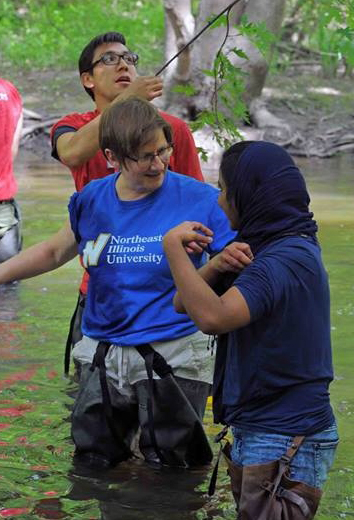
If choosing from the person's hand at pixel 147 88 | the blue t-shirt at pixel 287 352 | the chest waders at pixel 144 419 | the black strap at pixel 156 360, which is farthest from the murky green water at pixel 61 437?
the person's hand at pixel 147 88

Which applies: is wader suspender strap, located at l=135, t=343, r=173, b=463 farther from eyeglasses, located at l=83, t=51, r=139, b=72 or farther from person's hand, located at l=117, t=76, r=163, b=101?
eyeglasses, located at l=83, t=51, r=139, b=72

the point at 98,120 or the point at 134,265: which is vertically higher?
the point at 98,120

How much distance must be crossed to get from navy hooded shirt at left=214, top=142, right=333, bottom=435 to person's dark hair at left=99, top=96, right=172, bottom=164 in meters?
0.85

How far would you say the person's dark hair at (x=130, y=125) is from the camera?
4715 millimetres

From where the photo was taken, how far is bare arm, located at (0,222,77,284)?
17.2 feet

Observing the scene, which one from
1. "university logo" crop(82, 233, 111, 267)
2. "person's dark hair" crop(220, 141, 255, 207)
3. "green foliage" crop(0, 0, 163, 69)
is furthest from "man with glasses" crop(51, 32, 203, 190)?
"green foliage" crop(0, 0, 163, 69)

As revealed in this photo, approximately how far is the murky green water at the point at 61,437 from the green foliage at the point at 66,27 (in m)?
15.2

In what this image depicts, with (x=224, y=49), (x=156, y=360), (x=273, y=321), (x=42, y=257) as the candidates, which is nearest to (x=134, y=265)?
(x=156, y=360)

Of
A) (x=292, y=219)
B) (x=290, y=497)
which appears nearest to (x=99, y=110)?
(x=292, y=219)

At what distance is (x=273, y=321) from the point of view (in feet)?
12.7

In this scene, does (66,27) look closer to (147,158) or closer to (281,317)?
(147,158)

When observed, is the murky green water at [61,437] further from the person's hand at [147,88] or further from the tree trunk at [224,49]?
the tree trunk at [224,49]

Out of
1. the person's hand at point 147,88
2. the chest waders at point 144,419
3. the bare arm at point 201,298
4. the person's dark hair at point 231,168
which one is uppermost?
the person's hand at point 147,88

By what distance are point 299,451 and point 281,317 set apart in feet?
1.45
